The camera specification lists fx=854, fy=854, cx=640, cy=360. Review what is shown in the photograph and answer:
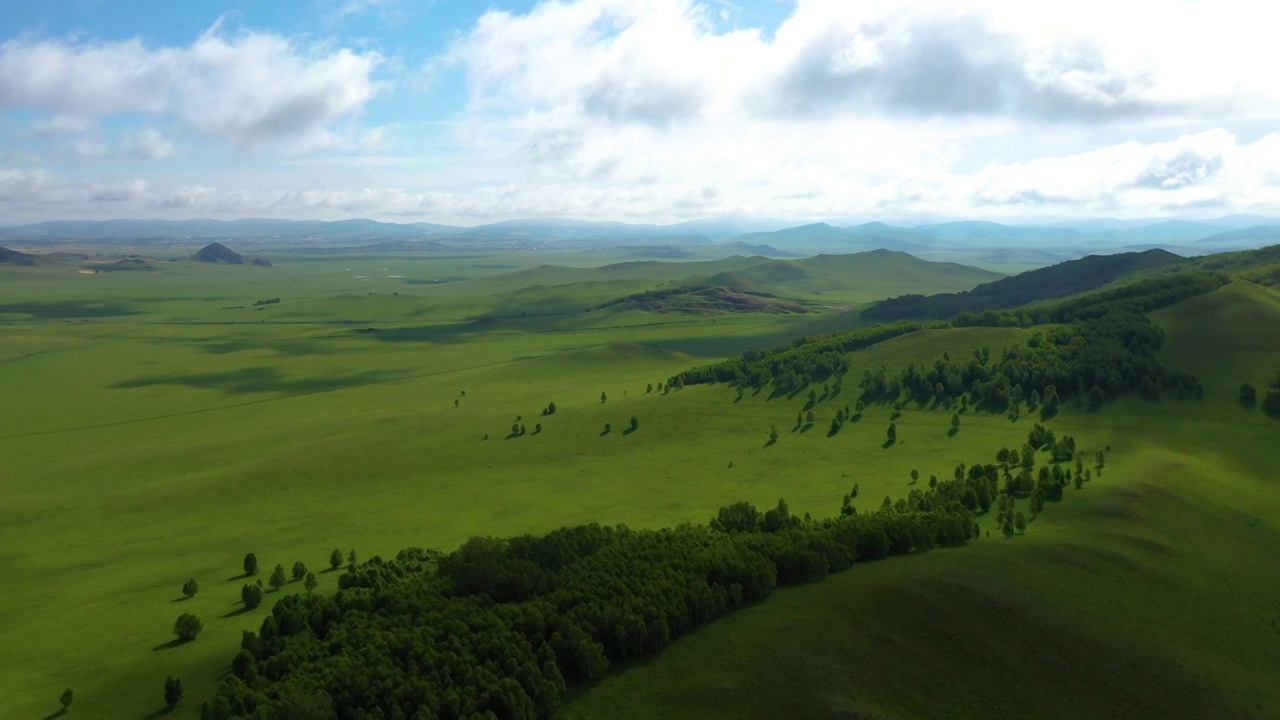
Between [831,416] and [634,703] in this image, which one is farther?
[831,416]

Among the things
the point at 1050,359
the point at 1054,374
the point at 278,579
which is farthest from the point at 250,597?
the point at 1050,359

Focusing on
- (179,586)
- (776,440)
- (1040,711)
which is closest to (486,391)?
(776,440)

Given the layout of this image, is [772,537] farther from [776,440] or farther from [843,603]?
[776,440]

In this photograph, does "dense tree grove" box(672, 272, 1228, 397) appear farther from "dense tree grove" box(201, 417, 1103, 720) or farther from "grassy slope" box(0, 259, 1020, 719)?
"dense tree grove" box(201, 417, 1103, 720)

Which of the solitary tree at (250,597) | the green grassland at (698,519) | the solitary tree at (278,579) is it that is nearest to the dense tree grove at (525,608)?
the green grassland at (698,519)

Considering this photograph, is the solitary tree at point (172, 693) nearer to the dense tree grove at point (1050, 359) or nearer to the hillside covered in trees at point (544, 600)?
the hillside covered in trees at point (544, 600)

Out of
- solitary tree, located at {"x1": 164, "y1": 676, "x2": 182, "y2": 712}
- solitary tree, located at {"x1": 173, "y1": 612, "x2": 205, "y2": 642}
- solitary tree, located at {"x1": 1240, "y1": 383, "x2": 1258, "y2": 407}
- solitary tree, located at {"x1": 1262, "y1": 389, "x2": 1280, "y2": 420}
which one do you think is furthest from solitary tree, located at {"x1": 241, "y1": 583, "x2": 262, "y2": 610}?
solitary tree, located at {"x1": 1240, "y1": 383, "x2": 1258, "y2": 407}
